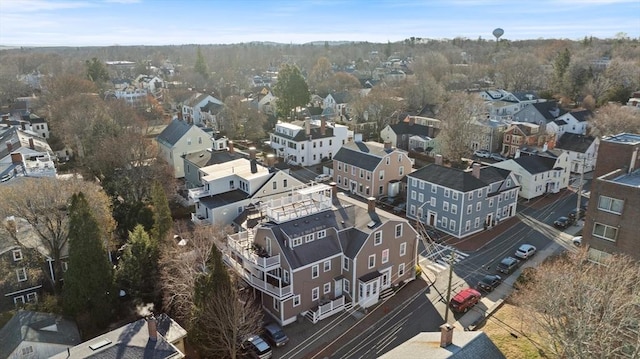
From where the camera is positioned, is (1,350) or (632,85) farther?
(632,85)

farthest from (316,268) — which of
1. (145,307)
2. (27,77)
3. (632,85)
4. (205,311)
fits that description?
(27,77)

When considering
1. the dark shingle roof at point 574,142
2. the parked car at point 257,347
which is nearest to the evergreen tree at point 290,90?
the dark shingle roof at point 574,142

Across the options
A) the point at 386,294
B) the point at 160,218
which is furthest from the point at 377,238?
the point at 160,218

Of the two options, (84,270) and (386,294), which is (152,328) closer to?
(84,270)

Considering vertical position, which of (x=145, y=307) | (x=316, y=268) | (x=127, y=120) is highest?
(x=127, y=120)

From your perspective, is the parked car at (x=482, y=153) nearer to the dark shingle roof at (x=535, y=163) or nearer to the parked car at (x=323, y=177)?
the dark shingle roof at (x=535, y=163)

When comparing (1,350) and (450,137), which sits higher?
(450,137)

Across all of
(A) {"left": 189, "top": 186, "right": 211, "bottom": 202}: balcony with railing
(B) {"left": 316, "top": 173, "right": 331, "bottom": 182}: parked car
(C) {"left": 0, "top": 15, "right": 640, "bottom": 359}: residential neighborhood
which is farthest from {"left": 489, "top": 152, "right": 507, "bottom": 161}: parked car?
(A) {"left": 189, "top": 186, "right": 211, "bottom": 202}: balcony with railing

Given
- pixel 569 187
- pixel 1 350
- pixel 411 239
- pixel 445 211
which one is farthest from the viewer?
pixel 569 187

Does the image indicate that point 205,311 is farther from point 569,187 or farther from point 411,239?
point 569,187
